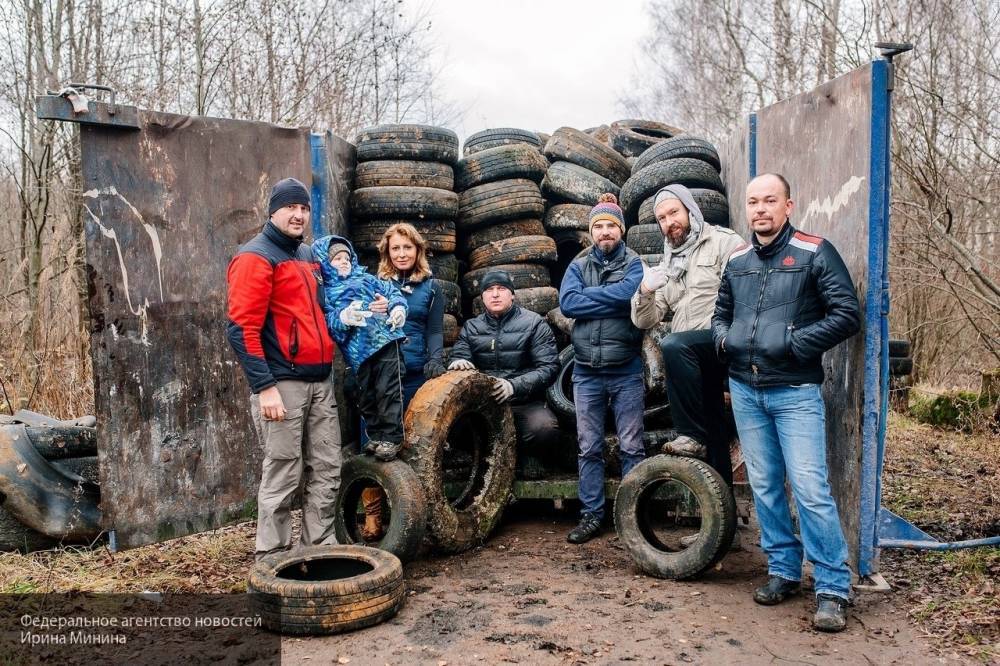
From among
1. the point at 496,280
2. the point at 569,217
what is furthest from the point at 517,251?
the point at 496,280

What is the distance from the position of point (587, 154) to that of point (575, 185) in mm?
436

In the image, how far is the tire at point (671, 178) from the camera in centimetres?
641

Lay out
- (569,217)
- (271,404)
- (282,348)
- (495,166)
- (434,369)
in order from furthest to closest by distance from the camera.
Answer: (569,217) → (495,166) → (434,369) → (282,348) → (271,404)

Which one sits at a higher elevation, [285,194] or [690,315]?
[285,194]

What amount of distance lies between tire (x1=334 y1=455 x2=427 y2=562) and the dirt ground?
216mm

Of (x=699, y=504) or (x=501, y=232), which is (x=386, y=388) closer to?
(x=699, y=504)

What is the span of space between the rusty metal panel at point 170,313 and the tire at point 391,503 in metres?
0.79

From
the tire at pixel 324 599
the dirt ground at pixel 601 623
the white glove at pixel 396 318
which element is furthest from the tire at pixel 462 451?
the tire at pixel 324 599

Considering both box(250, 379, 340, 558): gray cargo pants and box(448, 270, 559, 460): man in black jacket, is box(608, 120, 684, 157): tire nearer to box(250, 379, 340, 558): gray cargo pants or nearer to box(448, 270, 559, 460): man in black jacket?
box(448, 270, 559, 460): man in black jacket

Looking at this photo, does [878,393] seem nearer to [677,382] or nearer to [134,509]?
[677,382]

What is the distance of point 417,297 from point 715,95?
20014mm

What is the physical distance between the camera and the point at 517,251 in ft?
21.3

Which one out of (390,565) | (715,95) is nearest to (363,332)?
(390,565)

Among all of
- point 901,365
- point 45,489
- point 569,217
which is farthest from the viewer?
point 569,217
